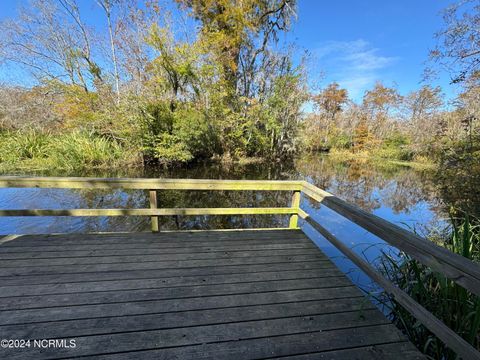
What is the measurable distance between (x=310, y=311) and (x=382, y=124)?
29.3 metres

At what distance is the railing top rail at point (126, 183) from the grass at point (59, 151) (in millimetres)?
8306

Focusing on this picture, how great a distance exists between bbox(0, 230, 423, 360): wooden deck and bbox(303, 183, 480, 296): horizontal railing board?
2.10ft

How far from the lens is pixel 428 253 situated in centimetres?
118

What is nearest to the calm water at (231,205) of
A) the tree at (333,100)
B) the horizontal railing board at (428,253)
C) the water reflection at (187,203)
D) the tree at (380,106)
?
the water reflection at (187,203)

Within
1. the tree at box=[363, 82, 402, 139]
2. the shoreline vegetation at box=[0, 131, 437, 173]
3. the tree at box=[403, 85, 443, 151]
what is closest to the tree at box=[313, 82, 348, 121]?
the tree at box=[363, 82, 402, 139]

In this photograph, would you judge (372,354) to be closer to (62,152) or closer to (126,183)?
(126,183)

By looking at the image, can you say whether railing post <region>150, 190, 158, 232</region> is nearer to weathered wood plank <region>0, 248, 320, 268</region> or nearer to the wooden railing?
the wooden railing

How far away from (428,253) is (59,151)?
12109mm

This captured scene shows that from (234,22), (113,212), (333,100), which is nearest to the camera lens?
(113,212)

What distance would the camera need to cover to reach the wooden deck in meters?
1.36

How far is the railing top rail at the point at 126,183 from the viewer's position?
2.48 metres

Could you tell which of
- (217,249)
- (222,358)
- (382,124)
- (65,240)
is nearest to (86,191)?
(65,240)

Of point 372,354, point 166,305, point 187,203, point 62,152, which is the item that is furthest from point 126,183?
point 62,152

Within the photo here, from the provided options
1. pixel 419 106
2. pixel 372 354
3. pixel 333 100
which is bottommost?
pixel 372 354
